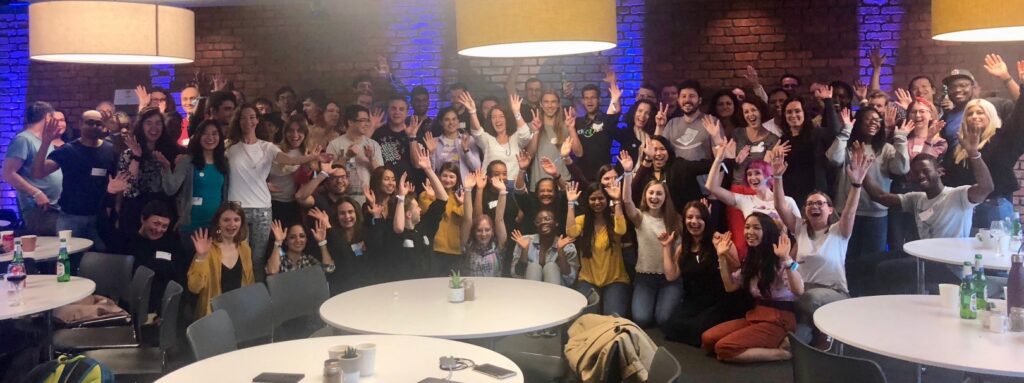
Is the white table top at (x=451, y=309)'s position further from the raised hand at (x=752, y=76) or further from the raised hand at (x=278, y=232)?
the raised hand at (x=752, y=76)

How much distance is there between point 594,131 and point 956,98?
2.68 metres

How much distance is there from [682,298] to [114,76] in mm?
5596

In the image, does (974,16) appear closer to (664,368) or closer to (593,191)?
(664,368)

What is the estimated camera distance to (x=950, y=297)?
346 centimetres

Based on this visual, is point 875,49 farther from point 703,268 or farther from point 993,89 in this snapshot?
point 703,268

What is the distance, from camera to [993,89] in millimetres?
6441

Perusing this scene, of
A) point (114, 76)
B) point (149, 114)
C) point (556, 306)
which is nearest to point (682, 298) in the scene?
point (556, 306)

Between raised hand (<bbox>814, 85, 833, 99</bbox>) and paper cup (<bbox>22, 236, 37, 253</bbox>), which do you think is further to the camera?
raised hand (<bbox>814, 85, 833, 99</bbox>)

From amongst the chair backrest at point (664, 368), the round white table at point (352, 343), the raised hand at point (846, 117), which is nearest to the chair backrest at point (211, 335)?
the round white table at point (352, 343)

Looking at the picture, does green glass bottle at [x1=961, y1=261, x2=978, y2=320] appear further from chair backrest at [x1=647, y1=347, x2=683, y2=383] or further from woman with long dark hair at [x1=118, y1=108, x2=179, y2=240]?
woman with long dark hair at [x1=118, y1=108, x2=179, y2=240]

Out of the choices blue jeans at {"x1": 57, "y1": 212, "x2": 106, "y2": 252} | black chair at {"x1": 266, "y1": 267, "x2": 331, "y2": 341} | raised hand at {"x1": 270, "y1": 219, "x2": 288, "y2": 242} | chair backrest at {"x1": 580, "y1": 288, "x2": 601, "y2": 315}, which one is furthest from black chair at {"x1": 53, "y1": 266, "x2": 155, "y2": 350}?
blue jeans at {"x1": 57, "y1": 212, "x2": 106, "y2": 252}

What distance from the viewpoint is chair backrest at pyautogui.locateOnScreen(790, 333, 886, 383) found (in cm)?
251

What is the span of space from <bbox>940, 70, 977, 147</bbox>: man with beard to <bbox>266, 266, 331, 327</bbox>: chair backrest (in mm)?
4574

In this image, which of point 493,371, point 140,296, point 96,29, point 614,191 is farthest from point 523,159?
point 493,371
